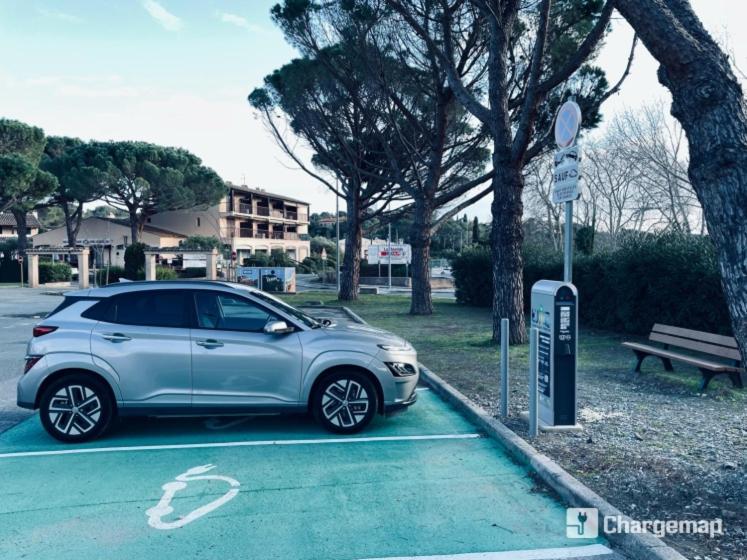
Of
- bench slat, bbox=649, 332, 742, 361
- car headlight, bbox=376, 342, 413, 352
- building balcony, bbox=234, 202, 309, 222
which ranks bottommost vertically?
bench slat, bbox=649, 332, 742, 361

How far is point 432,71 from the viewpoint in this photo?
17828mm

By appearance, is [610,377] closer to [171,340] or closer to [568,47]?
[171,340]

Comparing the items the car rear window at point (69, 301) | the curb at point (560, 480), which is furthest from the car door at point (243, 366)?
→ the curb at point (560, 480)

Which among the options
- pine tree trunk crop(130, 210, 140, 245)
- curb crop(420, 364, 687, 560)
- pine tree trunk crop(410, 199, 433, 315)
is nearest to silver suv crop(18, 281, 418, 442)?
curb crop(420, 364, 687, 560)

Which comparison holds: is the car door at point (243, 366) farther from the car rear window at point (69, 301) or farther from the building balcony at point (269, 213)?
the building balcony at point (269, 213)

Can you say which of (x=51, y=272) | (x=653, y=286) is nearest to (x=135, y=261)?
(x=51, y=272)

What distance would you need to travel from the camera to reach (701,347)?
8.42 meters

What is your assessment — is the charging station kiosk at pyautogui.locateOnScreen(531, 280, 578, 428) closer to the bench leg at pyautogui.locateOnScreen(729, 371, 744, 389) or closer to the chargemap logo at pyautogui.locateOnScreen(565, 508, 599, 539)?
the chargemap logo at pyautogui.locateOnScreen(565, 508, 599, 539)

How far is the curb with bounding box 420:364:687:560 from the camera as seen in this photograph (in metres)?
3.58

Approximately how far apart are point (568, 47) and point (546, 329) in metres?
12.1

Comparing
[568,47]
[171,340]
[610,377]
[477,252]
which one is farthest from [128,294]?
[477,252]

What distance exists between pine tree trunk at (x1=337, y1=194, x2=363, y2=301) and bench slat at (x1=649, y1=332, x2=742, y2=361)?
16671mm

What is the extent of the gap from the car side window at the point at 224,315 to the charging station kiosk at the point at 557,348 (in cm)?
267

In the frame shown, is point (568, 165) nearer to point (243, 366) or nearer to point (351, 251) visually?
point (243, 366)
